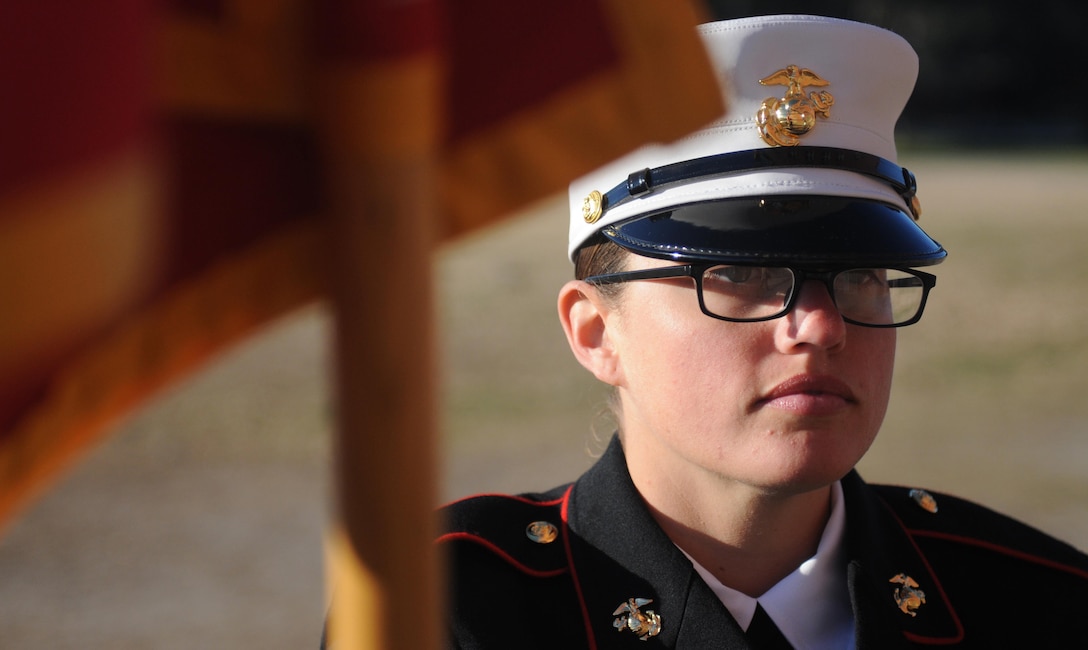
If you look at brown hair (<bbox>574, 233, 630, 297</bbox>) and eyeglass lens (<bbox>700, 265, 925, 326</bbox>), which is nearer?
eyeglass lens (<bbox>700, 265, 925, 326</bbox>)

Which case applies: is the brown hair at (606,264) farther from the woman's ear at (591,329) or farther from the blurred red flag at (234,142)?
the blurred red flag at (234,142)

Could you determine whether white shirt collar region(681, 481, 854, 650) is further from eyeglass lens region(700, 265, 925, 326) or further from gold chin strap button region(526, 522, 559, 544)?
eyeglass lens region(700, 265, 925, 326)

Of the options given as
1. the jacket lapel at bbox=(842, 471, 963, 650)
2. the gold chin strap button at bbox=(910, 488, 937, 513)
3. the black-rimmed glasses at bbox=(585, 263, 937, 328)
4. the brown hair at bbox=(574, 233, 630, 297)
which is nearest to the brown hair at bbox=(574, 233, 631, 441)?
the brown hair at bbox=(574, 233, 630, 297)

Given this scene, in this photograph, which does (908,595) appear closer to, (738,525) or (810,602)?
(810,602)

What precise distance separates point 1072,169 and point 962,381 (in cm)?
1407

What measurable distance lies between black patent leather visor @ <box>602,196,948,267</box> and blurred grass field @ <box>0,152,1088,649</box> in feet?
2.35

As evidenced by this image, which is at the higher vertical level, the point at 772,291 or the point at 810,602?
the point at 772,291

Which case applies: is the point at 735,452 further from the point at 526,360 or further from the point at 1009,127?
the point at 1009,127

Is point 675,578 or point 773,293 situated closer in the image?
point 773,293

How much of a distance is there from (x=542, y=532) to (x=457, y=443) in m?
4.55

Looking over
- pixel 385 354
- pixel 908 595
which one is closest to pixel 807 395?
pixel 908 595

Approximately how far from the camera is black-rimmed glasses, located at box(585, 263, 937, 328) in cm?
168

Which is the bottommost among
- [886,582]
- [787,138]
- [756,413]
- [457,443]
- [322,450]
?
[457,443]

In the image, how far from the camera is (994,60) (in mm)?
31219
